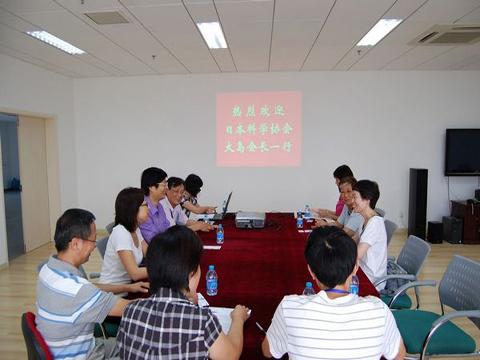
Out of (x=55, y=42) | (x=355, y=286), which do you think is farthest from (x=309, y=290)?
(x=55, y=42)

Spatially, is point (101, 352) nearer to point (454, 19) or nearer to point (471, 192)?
point (454, 19)

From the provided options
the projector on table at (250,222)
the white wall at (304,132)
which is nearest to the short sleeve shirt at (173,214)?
the projector on table at (250,222)

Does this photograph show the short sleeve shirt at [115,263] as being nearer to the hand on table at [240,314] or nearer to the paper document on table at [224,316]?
the paper document on table at [224,316]

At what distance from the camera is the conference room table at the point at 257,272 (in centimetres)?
162

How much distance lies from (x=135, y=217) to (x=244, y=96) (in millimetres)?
4242

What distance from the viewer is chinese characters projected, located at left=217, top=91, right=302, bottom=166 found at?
597cm

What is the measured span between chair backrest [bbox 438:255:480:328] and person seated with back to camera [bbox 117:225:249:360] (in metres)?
1.55

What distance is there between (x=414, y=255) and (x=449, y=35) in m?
2.83

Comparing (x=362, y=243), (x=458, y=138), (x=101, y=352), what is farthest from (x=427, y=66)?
(x=101, y=352)

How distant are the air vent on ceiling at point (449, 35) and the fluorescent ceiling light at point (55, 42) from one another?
430 cm

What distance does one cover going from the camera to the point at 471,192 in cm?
592

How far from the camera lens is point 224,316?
1560 mm

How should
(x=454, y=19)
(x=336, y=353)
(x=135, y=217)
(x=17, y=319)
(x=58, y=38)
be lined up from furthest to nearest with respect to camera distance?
(x=58, y=38) → (x=454, y=19) → (x=17, y=319) → (x=135, y=217) → (x=336, y=353)

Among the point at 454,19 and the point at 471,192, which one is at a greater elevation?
the point at 454,19
